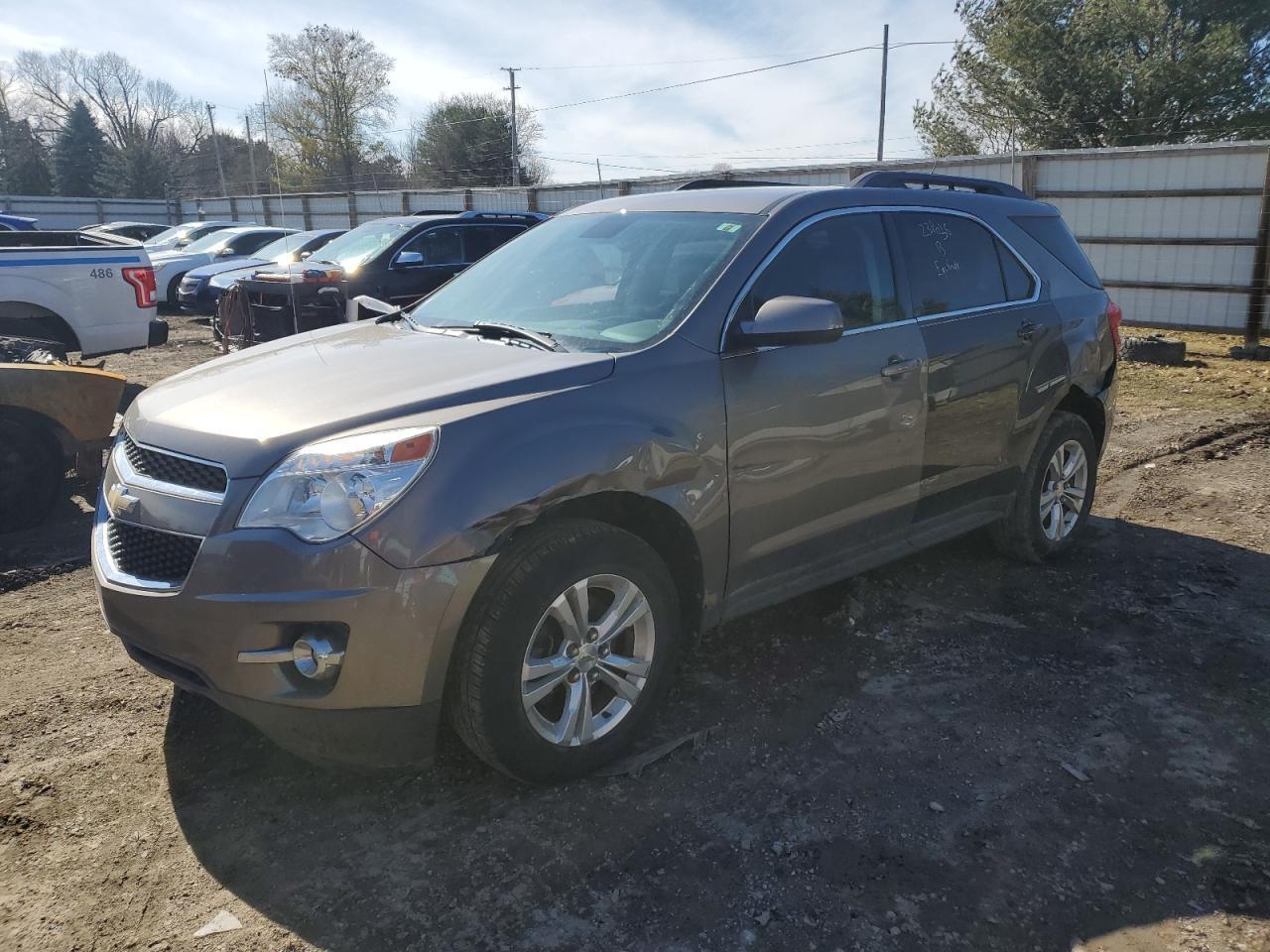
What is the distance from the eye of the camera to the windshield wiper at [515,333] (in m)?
3.31

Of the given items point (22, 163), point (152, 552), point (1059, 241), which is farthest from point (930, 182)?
point (22, 163)

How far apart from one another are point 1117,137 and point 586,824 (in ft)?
98.6

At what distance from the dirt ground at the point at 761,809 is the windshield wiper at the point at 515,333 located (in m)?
1.44

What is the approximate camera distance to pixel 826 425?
11.8 ft

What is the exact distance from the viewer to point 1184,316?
43.3ft

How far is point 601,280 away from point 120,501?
1898mm

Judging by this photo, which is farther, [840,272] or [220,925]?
[840,272]

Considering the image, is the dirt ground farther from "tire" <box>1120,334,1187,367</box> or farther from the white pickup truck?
"tire" <box>1120,334,1187,367</box>

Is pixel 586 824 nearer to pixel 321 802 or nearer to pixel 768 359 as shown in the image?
pixel 321 802

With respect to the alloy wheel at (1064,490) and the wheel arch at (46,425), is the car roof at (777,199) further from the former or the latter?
the wheel arch at (46,425)

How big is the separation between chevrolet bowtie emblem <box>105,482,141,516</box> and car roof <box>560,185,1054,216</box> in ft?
7.60

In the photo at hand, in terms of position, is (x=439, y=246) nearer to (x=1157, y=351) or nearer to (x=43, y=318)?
(x=43, y=318)

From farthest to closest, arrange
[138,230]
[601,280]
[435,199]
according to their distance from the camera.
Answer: [435,199], [138,230], [601,280]

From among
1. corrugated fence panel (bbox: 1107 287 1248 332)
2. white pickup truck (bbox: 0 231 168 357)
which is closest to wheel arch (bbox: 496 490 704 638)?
white pickup truck (bbox: 0 231 168 357)
